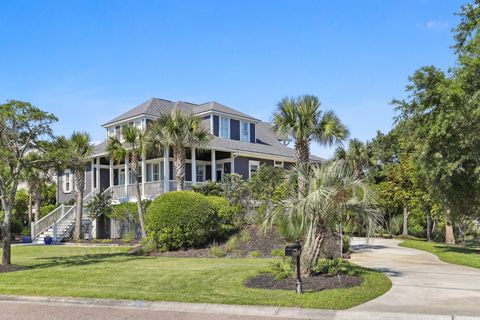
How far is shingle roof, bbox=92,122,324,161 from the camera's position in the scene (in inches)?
1280

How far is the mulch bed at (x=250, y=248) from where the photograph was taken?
1955 cm

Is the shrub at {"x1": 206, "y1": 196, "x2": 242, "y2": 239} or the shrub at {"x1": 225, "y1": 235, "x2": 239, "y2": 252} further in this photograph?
the shrub at {"x1": 206, "y1": 196, "x2": 242, "y2": 239}

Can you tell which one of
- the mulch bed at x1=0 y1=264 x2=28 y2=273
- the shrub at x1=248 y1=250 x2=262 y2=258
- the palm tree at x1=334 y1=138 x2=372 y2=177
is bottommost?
the shrub at x1=248 y1=250 x2=262 y2=258

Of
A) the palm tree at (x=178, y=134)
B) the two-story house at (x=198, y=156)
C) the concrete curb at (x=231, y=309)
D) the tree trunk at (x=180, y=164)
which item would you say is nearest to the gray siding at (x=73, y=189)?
the two-story house at (x=198, y=156)

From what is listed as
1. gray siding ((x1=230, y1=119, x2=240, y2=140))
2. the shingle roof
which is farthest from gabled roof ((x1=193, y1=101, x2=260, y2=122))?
the shingle roof

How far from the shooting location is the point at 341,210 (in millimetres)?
11172

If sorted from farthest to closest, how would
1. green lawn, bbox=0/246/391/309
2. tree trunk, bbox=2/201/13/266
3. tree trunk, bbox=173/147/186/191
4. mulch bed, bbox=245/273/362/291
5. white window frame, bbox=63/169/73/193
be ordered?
white window frame, bbox=63/169/73/193
tree trunk, bbox=173/147/186/191
tree trunk, bbox=2/201/13/266
mulch bed, bbox=245/273/362/291
green lawn, bbox=0/246/391/309

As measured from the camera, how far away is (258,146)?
120 ft

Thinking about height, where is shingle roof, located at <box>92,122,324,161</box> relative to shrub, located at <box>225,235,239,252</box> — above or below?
above

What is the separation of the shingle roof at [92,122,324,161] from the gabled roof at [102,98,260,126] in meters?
2.12

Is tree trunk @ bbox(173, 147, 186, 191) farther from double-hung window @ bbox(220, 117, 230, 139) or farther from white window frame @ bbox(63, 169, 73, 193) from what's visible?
Answer: white window frame @ bbox(63, 169, 73, 193)

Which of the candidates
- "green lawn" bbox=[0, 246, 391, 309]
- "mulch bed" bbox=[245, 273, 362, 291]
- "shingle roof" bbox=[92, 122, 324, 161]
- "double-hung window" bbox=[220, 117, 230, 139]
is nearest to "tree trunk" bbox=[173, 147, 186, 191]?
"shingle roof" bbox=[92, 122, 324, 161]

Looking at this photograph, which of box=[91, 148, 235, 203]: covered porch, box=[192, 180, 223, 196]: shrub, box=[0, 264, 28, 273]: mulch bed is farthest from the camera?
box=[91, 148, 235, 203]: covered porch

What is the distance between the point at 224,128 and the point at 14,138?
2022 cm
